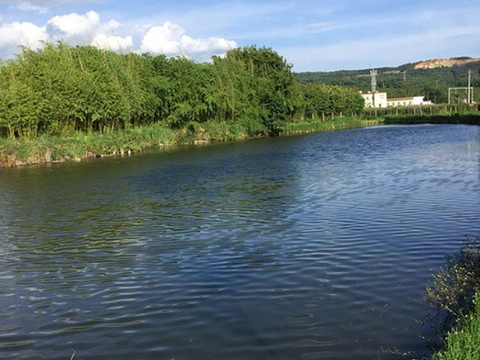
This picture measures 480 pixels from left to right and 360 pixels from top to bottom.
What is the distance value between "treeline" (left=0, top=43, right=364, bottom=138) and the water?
17744 millimetres

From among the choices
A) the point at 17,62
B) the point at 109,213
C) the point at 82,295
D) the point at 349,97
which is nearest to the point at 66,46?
the point at 17,62

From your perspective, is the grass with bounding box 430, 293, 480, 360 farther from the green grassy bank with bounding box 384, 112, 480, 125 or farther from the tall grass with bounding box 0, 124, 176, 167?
the green grassy bank with bounding box 384, 112, 480, 125

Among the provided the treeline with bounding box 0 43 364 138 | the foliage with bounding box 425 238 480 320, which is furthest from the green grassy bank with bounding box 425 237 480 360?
the treeline with bounding box 0 43 364 138

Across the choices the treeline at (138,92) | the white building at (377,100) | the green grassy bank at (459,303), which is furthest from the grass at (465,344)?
the white building at (377,100)

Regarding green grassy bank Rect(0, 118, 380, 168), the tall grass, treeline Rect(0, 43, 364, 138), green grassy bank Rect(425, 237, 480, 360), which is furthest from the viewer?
treeline Rect(0, 43, 364, 138)

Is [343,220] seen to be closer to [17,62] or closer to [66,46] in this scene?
[17,62]

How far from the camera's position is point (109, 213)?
1592cm

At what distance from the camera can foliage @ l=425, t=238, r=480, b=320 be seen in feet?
22.5

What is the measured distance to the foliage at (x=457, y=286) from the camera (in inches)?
270

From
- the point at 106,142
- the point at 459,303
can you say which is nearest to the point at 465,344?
the point at 459,303

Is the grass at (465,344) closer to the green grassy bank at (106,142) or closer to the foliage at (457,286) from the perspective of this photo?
the foliage at (457,286)

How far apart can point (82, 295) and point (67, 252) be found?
317 centimetres

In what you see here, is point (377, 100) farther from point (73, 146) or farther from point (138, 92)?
point (73, 146)

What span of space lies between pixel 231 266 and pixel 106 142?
104 feet
